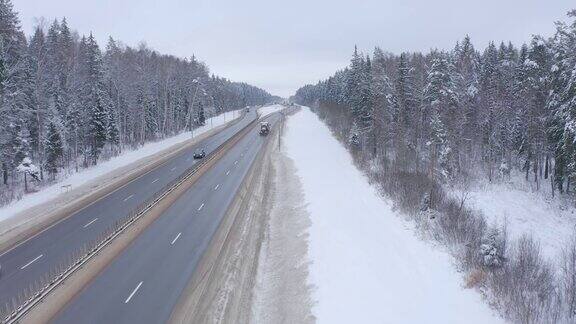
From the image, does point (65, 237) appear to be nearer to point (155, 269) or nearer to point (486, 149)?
point (155, 269)

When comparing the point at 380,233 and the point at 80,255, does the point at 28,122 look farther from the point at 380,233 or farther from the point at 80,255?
the point at 380,233

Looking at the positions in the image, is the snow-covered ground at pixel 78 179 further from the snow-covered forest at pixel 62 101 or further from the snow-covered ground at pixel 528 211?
the snow-covered ground at pixel 528 211

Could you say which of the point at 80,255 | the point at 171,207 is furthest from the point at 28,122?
the point at 80,255

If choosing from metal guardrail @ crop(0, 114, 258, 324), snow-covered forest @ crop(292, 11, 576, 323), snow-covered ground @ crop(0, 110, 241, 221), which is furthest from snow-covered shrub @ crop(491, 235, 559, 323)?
snow-covered ground @ crop(0, 110, 241, 221)

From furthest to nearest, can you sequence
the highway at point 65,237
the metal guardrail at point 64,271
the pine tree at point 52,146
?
A: the pine tree at point 52,146 < the highway at point 65,237 < the metal guardrail at point 64,271

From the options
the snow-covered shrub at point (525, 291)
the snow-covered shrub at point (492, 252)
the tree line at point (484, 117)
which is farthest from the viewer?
the tree line at point (484, 117)

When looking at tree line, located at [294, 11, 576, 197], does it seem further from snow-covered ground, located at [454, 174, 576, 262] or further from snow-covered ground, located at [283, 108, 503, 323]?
snow-covered ground, located at [283, 108, 503, 323]

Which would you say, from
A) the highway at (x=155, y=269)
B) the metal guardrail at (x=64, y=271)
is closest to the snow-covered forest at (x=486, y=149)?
the highway at (x=155, y=269)
